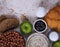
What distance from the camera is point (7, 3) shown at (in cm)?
128

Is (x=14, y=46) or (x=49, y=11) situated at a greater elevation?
(x=49, y=11)

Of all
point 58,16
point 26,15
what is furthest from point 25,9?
point 58,16

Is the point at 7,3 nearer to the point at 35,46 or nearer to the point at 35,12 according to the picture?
the point at 35,12

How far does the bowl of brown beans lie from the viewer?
3.94 ft

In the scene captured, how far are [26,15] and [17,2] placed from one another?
0.07 m

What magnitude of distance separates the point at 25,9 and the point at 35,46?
0.18 metres

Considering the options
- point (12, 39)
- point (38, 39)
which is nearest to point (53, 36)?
point (38, 39)

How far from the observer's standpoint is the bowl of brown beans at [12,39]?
1.20 m

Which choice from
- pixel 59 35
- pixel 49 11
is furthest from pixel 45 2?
pixel 59 35

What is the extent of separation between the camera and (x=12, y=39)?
1210 millimetres

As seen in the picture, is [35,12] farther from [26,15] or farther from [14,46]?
[14,46]

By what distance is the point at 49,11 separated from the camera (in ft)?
4.10

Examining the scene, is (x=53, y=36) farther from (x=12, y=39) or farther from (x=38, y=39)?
(x=12, y=39)

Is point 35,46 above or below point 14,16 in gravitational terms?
below
